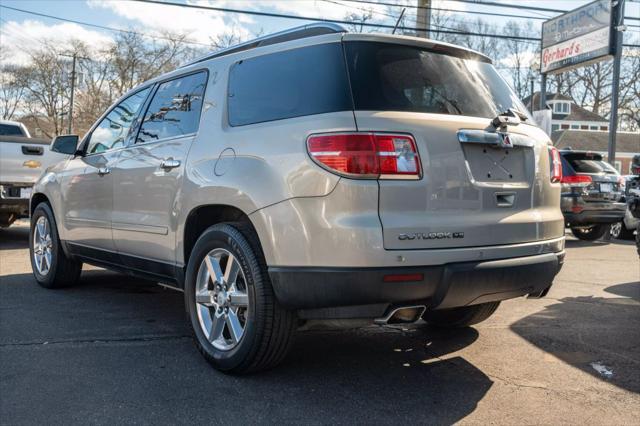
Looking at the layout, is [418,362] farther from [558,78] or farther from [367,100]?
[558,78]

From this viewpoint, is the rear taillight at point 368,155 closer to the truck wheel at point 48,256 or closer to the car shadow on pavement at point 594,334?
the car shadow on pavement at point 594,334

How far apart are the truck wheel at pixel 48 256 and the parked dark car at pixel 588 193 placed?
8.13 meters

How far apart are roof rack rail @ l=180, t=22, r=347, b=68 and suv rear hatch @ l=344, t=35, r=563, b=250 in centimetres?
23

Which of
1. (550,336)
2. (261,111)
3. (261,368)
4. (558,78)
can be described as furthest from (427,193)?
(558,78)

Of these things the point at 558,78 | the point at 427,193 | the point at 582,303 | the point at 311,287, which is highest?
the point at 558,78

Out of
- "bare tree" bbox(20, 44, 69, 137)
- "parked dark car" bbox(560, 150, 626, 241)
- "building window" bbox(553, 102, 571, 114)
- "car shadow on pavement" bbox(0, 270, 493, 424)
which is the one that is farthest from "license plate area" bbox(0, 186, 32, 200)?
"building window" bbox(553, 102, 571, 114)

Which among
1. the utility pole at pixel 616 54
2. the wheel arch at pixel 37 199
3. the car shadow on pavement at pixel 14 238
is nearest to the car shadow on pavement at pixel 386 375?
the wheel arch at pixel 37 199

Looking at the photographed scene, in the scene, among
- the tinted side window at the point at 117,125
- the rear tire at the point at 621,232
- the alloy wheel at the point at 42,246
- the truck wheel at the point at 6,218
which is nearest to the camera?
the tinted side window at the point at 117,125

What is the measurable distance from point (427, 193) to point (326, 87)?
75 centimetres

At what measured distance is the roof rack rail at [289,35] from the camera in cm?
341

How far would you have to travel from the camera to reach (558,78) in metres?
54.5

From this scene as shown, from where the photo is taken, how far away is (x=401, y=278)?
293 cm

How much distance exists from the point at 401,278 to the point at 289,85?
4.13 feet

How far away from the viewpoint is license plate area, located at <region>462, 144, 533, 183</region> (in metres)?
3.22
